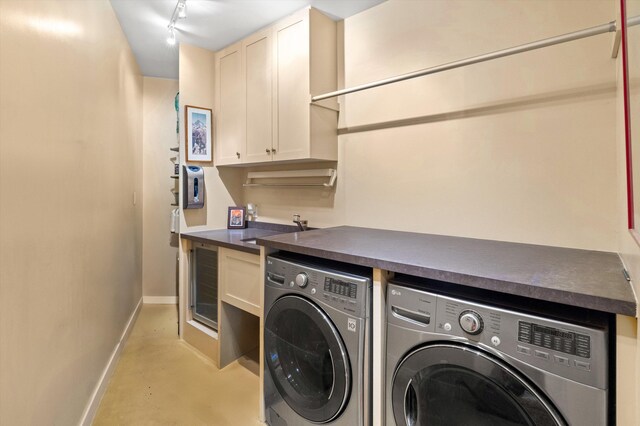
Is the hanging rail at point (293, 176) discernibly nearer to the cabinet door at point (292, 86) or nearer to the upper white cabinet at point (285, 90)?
the upper white cabinet at point (285, 90)

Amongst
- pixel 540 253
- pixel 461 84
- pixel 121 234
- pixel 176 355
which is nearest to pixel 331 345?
pixel 540 253

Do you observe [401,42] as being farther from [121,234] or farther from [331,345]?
[121,234]

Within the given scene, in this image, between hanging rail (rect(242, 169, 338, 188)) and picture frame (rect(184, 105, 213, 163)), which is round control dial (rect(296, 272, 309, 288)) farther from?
picture frame (rect(184, 105, 213, 163))

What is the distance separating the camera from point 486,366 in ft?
3.06

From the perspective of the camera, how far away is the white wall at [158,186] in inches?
138

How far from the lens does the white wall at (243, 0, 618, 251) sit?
1.37m

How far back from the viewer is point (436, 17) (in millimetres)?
1783

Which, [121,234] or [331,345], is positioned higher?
[121,234]

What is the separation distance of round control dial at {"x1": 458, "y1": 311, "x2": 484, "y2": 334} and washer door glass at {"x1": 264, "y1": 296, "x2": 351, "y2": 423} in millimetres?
530

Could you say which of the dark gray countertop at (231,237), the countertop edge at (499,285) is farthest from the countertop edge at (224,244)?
the countertop edge at (499,285)

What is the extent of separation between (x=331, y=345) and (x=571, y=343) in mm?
839

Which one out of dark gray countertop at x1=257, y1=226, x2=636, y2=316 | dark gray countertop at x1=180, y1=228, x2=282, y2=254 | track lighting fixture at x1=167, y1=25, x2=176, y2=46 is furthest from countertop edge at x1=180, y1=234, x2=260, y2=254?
track lighting fixture at x1=167, y1=25, x2=176, y2=46

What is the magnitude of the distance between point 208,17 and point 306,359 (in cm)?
236

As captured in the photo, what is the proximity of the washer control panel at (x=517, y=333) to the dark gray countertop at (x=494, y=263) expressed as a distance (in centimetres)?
7
